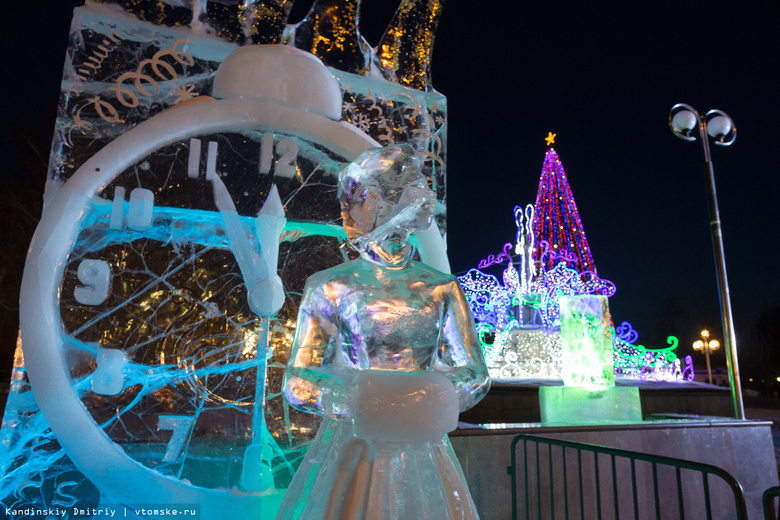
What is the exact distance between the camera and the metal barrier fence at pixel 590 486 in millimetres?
3367

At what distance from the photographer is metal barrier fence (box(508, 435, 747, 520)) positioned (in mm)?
3367

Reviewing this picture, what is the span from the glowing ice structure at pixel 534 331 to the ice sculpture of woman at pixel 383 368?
1068cm

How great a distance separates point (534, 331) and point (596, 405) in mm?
7429

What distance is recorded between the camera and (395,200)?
1.66 meters

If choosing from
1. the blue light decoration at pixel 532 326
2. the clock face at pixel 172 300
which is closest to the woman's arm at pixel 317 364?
the clock face at pixel 172 300

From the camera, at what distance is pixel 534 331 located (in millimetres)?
13094

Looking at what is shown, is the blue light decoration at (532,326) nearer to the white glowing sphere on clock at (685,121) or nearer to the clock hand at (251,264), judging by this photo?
the white glowing sphere on clock at (685,121)

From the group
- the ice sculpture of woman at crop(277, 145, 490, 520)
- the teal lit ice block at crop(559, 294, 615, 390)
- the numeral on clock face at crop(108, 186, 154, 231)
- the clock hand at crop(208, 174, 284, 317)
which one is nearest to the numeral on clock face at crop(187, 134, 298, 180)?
the clock hand at crop(208, 174, 284, 317)

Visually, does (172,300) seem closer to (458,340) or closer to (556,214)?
(458,340)

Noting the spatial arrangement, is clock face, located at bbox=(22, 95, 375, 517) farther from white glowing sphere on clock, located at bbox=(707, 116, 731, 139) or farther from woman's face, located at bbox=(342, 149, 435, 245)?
white glowing sphere on clock, located at bbox=(707, 116, 731, 139)

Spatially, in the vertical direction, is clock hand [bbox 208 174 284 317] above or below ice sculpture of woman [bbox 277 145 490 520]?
above

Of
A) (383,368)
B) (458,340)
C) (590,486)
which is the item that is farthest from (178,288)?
(590,486)

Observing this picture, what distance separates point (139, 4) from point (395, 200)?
2.29 meters

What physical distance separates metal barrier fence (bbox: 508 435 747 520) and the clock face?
5.29 ft
